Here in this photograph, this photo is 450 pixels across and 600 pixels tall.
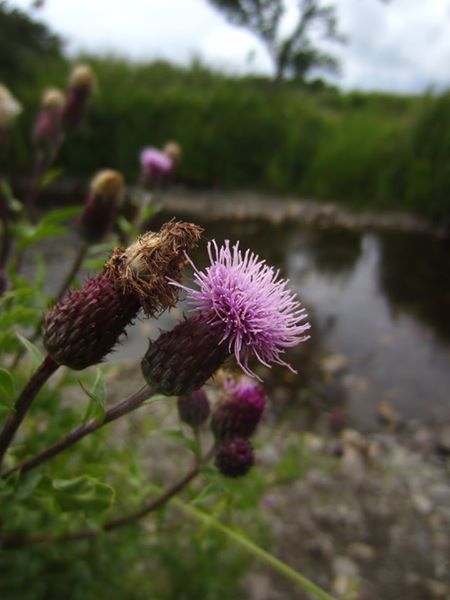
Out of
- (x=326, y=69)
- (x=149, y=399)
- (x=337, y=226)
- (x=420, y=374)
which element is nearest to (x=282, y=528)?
(x=149, y=399)

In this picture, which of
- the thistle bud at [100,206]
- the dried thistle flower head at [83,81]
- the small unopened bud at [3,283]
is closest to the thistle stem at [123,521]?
the small unopened bud at [3,283]

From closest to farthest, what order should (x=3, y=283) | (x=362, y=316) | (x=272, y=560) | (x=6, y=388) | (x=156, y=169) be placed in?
(x=6, y=388) < (x=272, y=560) < (x=3, y=283) < (x=156, y=169) < (x=362, y=316)

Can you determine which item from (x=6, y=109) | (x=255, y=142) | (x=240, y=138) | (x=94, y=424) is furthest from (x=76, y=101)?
(x=255, y=142)

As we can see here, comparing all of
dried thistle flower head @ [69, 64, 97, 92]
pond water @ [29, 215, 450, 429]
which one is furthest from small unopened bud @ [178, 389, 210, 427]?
pond water @ [29, 215, 450, 429]

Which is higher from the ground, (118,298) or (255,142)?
(255,142)

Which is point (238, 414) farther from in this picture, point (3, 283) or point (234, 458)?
point (3, 283)

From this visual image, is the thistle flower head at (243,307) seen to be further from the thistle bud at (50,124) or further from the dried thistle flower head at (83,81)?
the dried thistle flower head at (83,81)

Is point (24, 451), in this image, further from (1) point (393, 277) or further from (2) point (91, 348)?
(1) point (393, 277)
